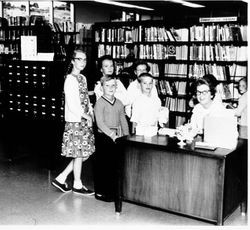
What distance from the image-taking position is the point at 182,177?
3.22 m

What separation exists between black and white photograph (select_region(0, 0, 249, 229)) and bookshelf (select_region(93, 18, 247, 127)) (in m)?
0.02

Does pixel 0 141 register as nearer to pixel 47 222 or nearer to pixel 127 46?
pixel 127 46

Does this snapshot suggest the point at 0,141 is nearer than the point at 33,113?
No

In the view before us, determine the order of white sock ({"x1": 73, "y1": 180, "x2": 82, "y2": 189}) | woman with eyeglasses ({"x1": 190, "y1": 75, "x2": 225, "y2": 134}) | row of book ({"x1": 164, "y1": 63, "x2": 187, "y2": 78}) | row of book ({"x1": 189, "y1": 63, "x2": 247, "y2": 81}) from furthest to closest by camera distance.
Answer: row of book ({"x1": 164, "y1": 63, "x2": 187, "y2": 78}) < row of book ({"x1": 189, "y1": 63, "x2": 247, "y2": 81}) < white sock ({"x1": 73, "y1": 180, "x2": 82, "y2": 189}) < woman with eyeglasses ({"x1": 190, "y1": 75, "x2": 225, "y2": 134})

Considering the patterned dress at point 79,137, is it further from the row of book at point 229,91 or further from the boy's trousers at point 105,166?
the row of book at point 229,91

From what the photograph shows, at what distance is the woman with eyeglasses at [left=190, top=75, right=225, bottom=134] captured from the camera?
3660 millimetres

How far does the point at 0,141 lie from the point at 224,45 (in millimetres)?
4063

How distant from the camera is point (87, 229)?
3350 mm

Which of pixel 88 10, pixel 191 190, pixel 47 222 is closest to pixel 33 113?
pixel 47 222

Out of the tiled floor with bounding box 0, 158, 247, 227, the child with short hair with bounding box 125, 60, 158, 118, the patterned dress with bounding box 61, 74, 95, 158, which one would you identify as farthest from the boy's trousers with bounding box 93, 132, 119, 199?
the child with short hair with bounding box 125, 60, 158, 118

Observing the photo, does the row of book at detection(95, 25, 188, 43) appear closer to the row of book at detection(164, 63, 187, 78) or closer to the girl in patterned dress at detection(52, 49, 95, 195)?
the row of book at detection(164, 63, 187, 78)

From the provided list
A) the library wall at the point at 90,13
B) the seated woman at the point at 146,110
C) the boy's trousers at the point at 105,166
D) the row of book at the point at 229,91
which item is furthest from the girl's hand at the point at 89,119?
the library wall at the point at 90,13

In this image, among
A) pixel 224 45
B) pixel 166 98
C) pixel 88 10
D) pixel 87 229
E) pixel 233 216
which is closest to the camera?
pixel 87 229

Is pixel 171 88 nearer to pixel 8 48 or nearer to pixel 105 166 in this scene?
pixel 105 166
